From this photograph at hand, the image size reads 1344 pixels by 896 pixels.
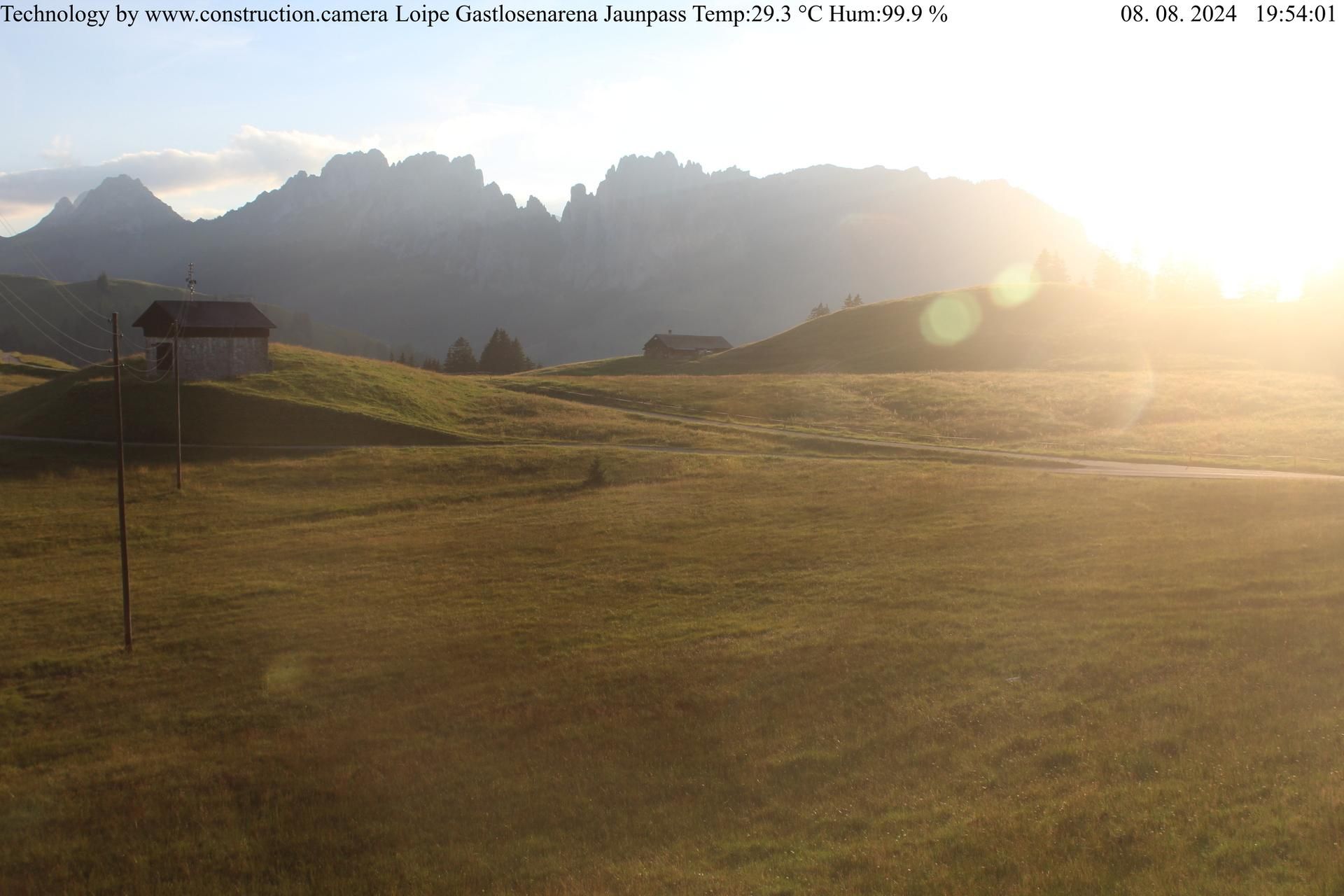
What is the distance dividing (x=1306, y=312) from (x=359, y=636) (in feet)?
506

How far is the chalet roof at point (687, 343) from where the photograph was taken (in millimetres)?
170125

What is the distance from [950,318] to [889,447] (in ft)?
311

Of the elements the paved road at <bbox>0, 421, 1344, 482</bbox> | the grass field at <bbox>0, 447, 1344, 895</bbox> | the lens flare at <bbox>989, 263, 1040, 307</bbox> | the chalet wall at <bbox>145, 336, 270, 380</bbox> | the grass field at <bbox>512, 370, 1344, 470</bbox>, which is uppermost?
the lens flare at <bbox>989, 263, 1040, 307</bbox>

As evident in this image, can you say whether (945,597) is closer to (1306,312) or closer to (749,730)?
(749,730)

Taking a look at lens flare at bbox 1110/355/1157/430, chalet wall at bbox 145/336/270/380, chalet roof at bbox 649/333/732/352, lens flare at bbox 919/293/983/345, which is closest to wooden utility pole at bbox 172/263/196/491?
chalet wall at bbox 145/336/270/380

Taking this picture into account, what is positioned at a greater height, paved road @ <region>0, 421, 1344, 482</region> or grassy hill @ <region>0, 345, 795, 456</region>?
grassy hill @ <region>0, 345, 795, 456</region>

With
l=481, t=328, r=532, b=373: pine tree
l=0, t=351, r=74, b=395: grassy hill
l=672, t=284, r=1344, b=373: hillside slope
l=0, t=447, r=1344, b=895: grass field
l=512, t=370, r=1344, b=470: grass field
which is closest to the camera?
l=0, t=447, r=1344, b=895: grass field

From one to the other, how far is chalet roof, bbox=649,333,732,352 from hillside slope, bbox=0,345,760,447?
8132 centimetres

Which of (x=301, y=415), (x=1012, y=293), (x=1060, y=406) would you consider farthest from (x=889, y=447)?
(x=1012, y=293)

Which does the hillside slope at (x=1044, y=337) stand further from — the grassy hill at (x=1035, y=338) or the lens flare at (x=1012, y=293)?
the lens flare at (x=1012, y=293)

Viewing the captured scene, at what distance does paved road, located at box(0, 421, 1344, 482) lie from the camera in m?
46.8

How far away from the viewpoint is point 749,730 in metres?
19.9

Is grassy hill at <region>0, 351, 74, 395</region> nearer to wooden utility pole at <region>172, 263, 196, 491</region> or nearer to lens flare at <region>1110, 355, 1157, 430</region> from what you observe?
wooden utility pole at <region>172, 263, 196, 491</region>

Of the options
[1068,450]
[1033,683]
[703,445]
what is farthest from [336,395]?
[1033,683]
